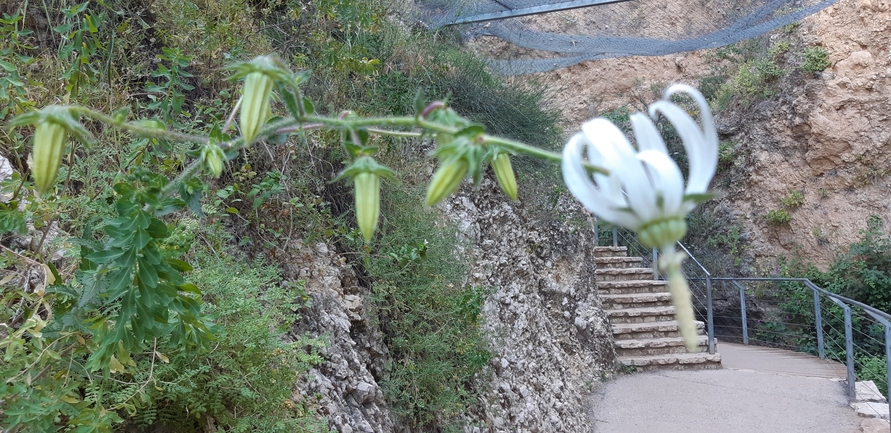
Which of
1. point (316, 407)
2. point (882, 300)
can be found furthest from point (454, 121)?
point (882, 300)

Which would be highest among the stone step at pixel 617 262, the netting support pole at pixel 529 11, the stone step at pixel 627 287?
the netting support pole at pixel 529 11

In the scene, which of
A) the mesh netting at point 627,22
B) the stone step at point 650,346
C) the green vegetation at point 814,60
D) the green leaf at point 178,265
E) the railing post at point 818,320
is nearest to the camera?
the green leaf at point 178,265

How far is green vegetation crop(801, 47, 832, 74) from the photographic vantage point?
866 cm

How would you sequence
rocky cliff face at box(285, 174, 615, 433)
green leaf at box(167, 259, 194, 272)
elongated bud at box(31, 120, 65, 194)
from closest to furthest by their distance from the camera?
1. elongated bud at box(31, 120, 65, 194)
2. green leaf at box(167, 259, 194, 272)
3. rocky cliff face at box(285, 174, 615, 433)

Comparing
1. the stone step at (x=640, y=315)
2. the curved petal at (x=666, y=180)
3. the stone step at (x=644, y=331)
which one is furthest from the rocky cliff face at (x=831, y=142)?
the curved petal at (x=666, y=180)

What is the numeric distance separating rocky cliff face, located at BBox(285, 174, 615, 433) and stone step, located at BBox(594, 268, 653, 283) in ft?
2.87

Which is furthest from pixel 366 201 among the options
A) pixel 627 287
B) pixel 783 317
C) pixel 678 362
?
pixel 783 317

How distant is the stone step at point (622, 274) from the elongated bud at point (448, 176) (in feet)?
23.5

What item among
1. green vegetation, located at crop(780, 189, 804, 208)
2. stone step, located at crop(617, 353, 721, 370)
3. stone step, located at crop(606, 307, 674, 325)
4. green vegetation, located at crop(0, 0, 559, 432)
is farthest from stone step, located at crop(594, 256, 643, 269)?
green vegetation, located at crop(0, 0, 559, 432)

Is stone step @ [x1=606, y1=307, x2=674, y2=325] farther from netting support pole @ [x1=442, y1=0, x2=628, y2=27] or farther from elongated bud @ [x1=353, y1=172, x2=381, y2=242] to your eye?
elongated bud @ [x1=353, y1=172, x2=381, y2=242]

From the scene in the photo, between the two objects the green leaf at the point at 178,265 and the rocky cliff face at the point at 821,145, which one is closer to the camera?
the green leaf at the point at 178,265

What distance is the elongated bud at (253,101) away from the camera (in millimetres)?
615

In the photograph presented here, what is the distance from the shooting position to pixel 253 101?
619 millimetres

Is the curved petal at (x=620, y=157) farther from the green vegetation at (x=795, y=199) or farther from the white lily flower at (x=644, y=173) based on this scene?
the green vegetation at (x=795, y=199)
